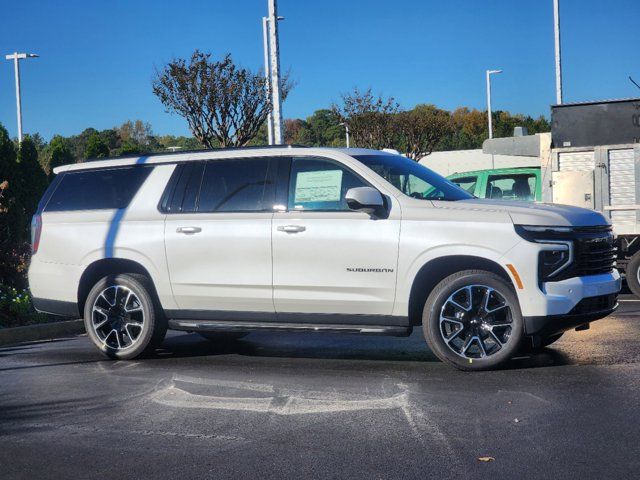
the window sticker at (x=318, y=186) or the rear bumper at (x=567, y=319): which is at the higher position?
the window sticker at (x=318, y=186)

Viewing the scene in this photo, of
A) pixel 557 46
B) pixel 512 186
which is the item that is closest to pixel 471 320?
pixel 512 186

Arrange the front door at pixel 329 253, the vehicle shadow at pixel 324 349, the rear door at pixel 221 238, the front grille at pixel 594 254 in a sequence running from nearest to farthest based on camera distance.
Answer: the front grille at pixel 594 254 < the front door at pixel 329 253 < the rear door at pixel 221 238 < the vehicle shadow at pixel 324 349

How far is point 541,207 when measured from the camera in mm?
7676

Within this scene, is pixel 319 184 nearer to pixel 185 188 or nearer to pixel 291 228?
pixel 291 228

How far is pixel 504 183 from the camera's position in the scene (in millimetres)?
14508

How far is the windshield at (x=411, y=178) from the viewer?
8.08 metres

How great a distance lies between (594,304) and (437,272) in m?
1.28

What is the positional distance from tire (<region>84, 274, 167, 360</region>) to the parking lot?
0.20m

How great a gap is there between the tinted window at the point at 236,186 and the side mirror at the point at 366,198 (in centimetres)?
91

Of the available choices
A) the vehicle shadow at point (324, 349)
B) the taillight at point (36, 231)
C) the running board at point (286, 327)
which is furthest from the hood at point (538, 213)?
the taillight at point (36, 231)

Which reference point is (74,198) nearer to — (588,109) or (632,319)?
(632,319)

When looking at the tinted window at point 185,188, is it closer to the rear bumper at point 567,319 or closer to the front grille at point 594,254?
the rear bumper at point 567,319

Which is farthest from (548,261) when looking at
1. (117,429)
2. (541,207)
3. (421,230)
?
(117,429)

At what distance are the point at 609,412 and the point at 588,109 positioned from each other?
8562 millimetres
